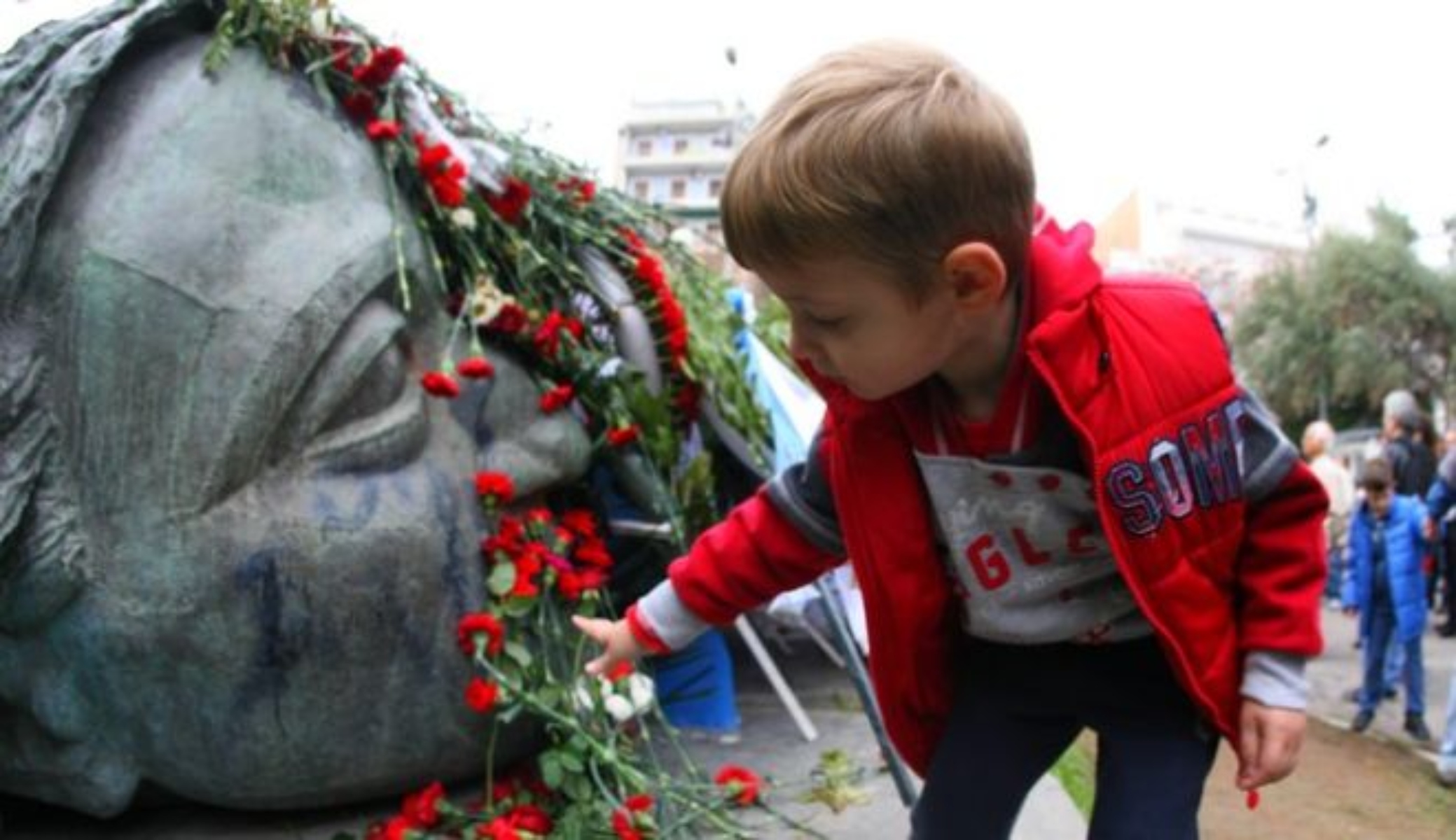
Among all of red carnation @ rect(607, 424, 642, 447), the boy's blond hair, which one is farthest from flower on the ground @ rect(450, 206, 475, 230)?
the boy's blond hair

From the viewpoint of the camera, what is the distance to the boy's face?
1.47 meters

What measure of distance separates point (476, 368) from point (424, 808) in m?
1.02

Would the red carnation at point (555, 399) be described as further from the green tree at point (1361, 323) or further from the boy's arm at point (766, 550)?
the green tree at point (1361, 323)

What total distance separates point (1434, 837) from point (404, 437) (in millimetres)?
3203

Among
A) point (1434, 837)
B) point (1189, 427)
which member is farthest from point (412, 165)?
point (1434, 837)

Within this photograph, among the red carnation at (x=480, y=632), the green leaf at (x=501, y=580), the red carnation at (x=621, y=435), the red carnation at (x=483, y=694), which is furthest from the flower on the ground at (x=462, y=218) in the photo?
the red carnation at (x=483, y=694)

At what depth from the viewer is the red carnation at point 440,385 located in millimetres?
2717

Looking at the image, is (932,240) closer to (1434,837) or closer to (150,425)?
(150,425)

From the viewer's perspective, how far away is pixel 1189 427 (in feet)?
5.11

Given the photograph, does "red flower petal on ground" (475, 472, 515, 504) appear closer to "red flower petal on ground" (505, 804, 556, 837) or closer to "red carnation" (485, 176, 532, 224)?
"red flower petal on ground" (505, 804, 556, 837)

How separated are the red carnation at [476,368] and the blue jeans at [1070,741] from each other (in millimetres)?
1429

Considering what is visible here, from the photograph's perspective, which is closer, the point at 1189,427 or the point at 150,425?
the point at 1189,427

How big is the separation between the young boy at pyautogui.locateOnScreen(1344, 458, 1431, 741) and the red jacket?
4077mm

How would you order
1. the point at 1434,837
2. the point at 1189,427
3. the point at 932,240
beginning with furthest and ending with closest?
the point at 1434,837 < the point at 1189,427 < the point at 932,240
